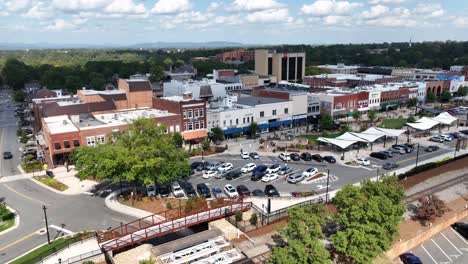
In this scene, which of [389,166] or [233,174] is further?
[389,166]

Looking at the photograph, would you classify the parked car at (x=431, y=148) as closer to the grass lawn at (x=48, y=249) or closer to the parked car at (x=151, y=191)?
the parked car at (x=151, y=191)

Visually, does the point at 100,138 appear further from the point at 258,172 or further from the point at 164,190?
Result: the point at 258,172

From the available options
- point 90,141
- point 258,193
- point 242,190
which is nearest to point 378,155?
point 258,193

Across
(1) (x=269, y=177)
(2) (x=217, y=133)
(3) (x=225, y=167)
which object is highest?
(2) (x=217, y=133)

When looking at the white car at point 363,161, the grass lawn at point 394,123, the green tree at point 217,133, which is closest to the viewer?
the white car at point 363,161

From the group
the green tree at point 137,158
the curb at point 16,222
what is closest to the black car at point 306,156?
the green tree at point 137,158

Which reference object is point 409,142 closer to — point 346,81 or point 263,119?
point 263,119

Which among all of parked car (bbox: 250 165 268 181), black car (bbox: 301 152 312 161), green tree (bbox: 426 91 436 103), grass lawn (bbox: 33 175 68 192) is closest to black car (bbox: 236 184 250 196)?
parked car (bbox: 250 165 268 181)
